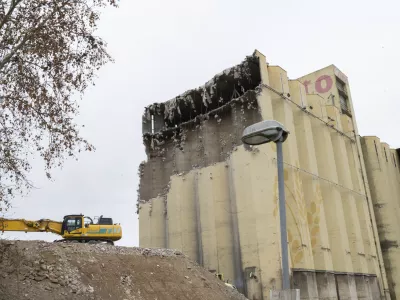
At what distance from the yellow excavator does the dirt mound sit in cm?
651

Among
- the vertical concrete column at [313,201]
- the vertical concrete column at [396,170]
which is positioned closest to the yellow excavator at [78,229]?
the vertical concrete column at [313,201]

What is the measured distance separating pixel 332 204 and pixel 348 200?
2.51 meters

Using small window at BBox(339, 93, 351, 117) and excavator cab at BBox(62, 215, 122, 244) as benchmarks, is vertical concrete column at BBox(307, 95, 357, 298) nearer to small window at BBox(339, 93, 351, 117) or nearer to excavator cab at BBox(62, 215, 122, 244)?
small window at BBox(339, 93, 351, 117)

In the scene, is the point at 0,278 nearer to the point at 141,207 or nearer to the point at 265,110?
the point at 265,110

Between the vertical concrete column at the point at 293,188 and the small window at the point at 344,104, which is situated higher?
the small window at the point at 344,104

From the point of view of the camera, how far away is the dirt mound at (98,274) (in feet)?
32.7

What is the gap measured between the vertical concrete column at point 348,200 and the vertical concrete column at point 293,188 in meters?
5.22

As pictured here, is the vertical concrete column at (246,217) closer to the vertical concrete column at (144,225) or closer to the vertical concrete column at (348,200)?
the vertical concrete column at (144,225)

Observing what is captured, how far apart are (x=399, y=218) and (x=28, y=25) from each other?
2652 centimetres

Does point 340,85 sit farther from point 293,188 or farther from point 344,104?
point 293,188

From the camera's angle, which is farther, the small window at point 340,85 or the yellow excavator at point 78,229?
the small window at point 340,85

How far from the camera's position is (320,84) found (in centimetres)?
2950

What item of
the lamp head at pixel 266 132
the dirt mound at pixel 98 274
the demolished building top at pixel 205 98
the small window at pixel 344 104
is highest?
the small window at pixel 344 104

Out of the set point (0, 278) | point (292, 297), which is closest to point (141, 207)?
point (0, 278)
